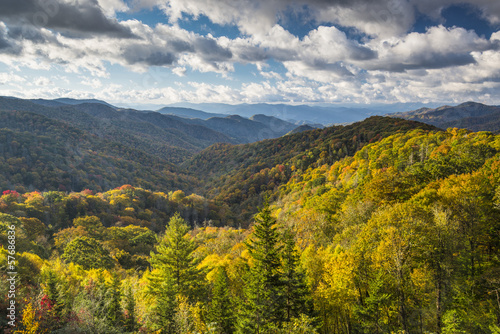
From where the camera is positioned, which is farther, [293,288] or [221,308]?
[221,308]

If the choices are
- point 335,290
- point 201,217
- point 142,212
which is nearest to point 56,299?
point 335,290

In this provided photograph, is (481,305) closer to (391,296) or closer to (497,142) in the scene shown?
(391,296)

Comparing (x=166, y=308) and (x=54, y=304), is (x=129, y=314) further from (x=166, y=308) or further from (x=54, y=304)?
(x=54, y=304)

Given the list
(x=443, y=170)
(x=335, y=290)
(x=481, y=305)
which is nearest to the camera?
(x=481, y=305)

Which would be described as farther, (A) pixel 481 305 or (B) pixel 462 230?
(B) pixel 462 230

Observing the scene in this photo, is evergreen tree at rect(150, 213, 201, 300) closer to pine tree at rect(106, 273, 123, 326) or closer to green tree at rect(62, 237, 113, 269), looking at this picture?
pine tree at rect(106, 273, 123, 326)

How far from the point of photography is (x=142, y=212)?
127312 millimetres

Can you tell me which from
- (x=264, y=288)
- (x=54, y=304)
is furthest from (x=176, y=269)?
(x=264, y=288)

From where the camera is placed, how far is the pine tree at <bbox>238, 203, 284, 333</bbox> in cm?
2283

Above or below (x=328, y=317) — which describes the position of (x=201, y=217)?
below

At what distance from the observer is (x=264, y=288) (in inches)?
907

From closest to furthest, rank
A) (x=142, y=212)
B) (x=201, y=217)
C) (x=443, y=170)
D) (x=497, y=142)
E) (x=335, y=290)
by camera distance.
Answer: (x=335, y=290) < (x=443, y=170) < (x=497, y=142) < (x=142, y=212) < (x=201, y=217)

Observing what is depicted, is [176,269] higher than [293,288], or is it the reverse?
[293,288]

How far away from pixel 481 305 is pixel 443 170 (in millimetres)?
26368
